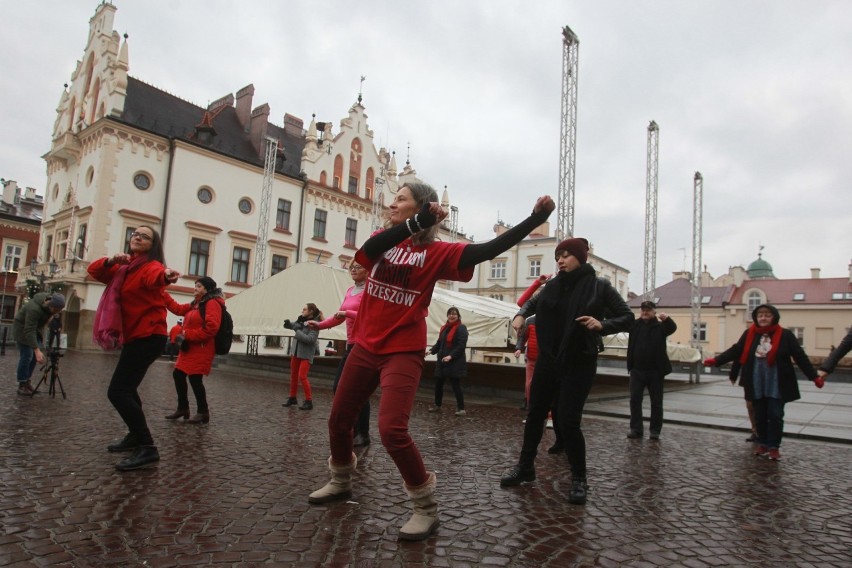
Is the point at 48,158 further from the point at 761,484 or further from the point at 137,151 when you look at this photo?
the point at 761,484

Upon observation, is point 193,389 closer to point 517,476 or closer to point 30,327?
point 30,327

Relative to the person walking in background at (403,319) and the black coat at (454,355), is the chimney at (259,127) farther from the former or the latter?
the person walking in background at (403,319)

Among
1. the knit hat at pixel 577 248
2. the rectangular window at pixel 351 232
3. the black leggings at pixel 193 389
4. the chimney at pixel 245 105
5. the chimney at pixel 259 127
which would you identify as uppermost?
the chimney at pixel 245 105

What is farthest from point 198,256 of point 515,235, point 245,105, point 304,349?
point 515,235

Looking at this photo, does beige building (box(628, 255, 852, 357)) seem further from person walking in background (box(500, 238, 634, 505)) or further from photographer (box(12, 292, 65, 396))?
person walking in background (box(500, 238, 634, 505))

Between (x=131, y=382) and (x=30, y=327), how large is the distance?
5613 mm

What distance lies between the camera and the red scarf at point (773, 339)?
6492 millimetres

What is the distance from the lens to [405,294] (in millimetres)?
3439

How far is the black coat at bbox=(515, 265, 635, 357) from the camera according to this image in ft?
14.5

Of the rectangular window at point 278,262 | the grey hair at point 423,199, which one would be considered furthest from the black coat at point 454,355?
the rectangular window at point 278,262

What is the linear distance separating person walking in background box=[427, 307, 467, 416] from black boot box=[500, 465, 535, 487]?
5170 mm

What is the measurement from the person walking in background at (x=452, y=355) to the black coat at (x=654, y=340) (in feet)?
9.93

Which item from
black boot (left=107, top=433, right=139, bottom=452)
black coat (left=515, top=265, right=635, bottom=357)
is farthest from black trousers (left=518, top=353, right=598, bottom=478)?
black boot (left=107, top=433, right=139, bottom=452)

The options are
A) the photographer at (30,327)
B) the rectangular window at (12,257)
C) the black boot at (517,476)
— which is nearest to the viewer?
the black boot at (517,476)
